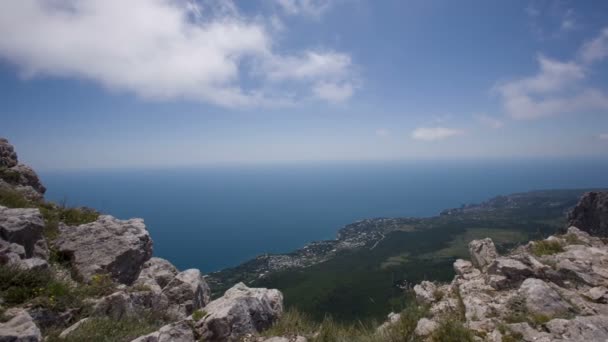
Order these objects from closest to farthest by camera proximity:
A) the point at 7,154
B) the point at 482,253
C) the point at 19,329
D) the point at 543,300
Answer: the point at 19,329
the point at 543,300
the point at 482,253
the point at 7,154

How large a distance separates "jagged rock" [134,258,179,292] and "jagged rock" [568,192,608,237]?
857 inches

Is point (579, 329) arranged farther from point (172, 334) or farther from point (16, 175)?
point (16, 175)

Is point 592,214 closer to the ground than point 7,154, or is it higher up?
closer to the ground

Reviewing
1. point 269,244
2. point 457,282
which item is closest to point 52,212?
point 457,282

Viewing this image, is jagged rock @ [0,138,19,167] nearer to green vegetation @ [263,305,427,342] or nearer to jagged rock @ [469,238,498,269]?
green vegetation @ [263,305,427,342]

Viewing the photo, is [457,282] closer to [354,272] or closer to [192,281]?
[192,281]

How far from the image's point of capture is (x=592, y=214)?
763 inches

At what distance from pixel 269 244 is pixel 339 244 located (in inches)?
1807

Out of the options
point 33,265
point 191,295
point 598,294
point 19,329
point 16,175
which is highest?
point 16,175

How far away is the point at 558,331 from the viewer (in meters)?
5.22

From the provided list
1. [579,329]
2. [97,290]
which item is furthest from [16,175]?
[579,329]

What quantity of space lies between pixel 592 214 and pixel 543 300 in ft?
62.9

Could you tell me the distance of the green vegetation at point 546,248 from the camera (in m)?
9.78

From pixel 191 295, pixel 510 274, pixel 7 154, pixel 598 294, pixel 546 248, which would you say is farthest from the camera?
pixel 7 154
